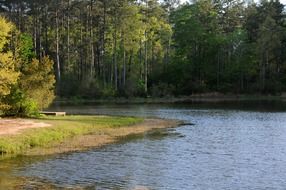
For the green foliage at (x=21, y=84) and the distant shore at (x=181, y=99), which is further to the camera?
the distant shore at (x=181, y=99)

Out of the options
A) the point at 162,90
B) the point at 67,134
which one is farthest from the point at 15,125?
the point at 162,90

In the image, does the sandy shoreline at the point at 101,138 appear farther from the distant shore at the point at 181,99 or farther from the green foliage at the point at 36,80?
the distant shore at the point at 181,99

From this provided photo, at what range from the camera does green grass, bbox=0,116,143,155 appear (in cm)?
2841

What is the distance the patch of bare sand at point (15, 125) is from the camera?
31856 mm

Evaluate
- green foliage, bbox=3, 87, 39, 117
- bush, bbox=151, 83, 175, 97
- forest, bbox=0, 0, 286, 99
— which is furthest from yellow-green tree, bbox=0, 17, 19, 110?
bush, bbox=151, 83, 175, 97

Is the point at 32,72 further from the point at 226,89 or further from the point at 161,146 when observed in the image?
the point at 226,89

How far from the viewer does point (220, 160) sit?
26.1m

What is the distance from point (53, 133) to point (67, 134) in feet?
5.27

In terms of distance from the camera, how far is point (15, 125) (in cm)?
3475

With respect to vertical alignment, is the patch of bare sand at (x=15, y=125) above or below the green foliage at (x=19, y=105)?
below

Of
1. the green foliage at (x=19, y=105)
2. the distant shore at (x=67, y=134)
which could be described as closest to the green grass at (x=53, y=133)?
the distant shore at (x=67, y=134)

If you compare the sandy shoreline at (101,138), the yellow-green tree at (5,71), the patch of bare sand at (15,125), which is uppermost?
the yellow-green tree at (5,71)

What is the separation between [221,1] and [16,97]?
80.6 metres

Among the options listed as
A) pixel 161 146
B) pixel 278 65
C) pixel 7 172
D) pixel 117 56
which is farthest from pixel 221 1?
pixel 7 172
